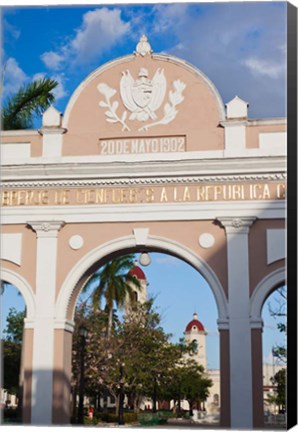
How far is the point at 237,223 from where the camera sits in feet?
46.5

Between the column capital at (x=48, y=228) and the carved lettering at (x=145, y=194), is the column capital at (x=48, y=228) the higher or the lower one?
the lower one

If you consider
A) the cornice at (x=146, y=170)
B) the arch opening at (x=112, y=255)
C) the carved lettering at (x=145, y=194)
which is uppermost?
the cornice at (x=146, y=170)

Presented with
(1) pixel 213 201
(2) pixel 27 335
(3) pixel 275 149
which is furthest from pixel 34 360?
(3) pixel 275 149

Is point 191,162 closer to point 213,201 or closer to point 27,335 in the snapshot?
point 213,201

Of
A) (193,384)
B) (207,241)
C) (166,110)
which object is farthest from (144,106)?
(193,384)

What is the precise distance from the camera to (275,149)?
14234mm

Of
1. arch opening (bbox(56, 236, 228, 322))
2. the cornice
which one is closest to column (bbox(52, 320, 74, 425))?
arch opening (bbox(56, 236, 228, 322))

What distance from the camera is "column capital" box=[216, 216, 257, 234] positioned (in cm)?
1417

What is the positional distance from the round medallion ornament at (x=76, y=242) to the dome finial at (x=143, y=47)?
3.70 m

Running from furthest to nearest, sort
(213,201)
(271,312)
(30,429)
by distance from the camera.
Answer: (271,312)
(213,201)
(30,429)

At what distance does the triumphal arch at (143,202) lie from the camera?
14.0 m

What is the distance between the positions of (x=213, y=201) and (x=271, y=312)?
4608mm

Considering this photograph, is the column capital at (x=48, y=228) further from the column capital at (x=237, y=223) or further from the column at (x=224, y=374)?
the column at (x=224, y=374)

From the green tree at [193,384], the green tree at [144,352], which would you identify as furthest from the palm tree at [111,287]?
the green tree at [193,384]
